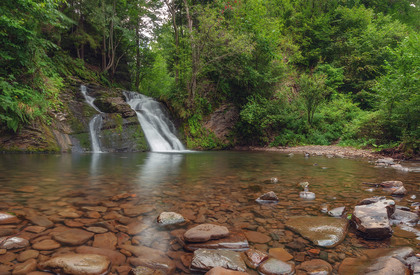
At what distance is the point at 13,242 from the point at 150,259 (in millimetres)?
1090

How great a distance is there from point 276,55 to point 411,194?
1354 cm

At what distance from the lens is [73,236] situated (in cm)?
192

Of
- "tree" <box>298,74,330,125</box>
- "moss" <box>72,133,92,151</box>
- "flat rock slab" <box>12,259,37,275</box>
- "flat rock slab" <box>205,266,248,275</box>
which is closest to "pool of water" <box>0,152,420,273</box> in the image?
"flat rock slab" <box>205,266,248,275</box>

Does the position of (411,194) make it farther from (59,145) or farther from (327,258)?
(59,145)

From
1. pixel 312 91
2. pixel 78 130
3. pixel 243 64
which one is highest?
pixel 243 64

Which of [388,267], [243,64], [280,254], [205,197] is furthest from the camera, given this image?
[243,64]

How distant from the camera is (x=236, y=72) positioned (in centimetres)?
1467

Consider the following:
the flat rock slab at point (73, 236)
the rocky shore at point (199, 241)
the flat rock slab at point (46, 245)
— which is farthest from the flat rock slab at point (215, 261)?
the flat rock slab at point (46, 245)

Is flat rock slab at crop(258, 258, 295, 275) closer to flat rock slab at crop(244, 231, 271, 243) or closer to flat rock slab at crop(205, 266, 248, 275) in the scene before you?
flat rock slab at crop(205, 266, 248, 275)

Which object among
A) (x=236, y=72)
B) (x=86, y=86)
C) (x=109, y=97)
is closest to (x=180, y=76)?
(x=236, y=72)

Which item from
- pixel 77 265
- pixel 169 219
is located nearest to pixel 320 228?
pixel 169 219

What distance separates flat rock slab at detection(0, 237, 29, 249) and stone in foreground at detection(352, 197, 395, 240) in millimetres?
2853

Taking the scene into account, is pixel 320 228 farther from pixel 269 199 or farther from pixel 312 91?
pixel 312 91

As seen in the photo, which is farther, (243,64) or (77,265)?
(243,64)
